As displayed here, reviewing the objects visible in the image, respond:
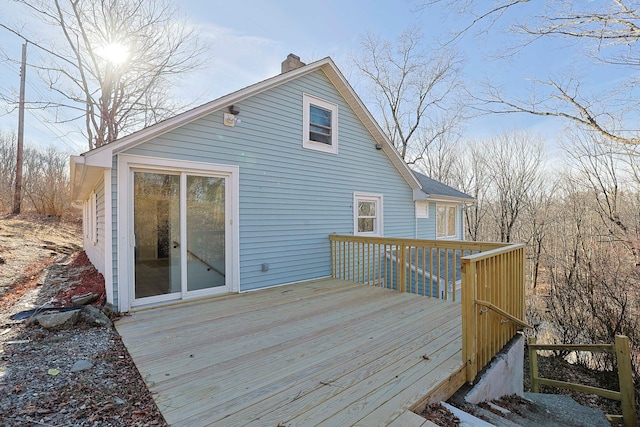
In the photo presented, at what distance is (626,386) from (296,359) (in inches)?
179

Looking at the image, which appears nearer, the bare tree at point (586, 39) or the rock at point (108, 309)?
the rock at point (108, 309)

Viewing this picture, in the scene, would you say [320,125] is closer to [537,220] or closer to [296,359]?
[296,359]

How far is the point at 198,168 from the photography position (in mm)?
4793

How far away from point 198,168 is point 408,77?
17.1 m

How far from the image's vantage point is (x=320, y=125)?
269 inches

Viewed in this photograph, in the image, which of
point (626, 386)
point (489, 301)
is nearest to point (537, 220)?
point (626, 386)

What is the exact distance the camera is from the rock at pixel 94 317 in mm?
3682

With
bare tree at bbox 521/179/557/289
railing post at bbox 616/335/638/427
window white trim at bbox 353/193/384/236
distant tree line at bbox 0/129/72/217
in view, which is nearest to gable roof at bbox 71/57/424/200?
window white trim at bbox 353/193/384/236

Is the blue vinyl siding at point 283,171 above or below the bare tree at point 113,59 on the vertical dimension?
below

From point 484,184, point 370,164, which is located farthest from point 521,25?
point 484,184

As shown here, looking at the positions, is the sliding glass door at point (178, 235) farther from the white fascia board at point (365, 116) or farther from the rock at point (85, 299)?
the white fascia board at point (365, 116)

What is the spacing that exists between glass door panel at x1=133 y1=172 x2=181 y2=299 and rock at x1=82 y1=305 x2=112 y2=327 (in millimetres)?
550

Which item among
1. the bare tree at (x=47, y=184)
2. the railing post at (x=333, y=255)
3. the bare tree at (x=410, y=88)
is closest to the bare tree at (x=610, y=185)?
the bare tree at (x=410, y=88)

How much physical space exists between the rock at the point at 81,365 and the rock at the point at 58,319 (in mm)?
1169
